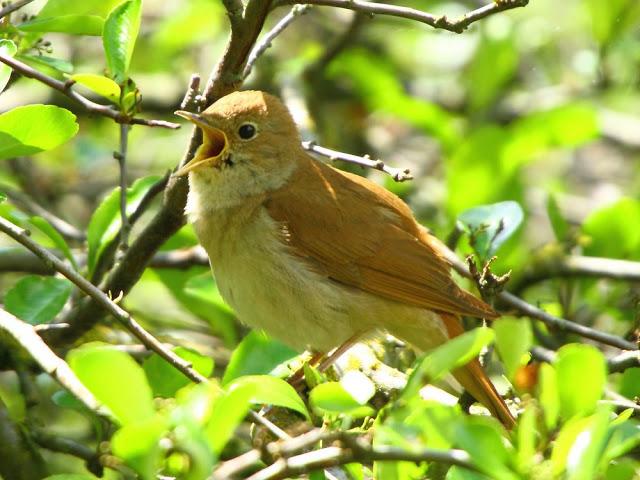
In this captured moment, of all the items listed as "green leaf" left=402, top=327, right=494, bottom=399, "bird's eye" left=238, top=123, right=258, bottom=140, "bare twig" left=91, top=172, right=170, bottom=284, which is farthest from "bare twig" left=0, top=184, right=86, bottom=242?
"green leaf" left=402, top=327, right=494, bottom=399

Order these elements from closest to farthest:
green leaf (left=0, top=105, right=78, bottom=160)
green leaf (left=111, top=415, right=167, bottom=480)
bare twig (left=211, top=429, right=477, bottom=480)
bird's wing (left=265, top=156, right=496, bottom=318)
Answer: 1. green leaf (left=111, top=415, right=167, bottom=480)
2. bare twig (left=211, top=429, right=477, bottom=480)
3. green leaf (left=0, top=105, right=78, bottom=160)
4. bird's wing (left=265, top=156, right=496, bottom=318)

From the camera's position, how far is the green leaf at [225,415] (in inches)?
80.7

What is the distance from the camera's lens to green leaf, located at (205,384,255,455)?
2.05m

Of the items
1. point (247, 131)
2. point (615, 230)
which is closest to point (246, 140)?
point (247, 131)

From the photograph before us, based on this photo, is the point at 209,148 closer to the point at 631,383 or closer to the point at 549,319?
the point at 549,319

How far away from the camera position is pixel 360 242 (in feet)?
13.2

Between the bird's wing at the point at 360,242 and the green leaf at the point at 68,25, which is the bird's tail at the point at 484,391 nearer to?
the bird's wing at the point at 360,242

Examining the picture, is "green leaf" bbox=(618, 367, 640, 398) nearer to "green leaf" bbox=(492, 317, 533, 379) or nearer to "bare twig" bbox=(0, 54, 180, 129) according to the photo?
"green leaf" bbox=(492, 317, 533, 379)

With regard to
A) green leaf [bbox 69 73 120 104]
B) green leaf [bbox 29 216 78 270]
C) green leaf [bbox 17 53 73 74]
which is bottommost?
green leaf [bbox 29 216 78 270]

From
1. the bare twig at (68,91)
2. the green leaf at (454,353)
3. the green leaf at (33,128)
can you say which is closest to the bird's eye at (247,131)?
the bare twig at (68,91)

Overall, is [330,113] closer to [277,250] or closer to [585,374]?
[277,250]

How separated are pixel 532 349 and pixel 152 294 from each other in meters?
3.04

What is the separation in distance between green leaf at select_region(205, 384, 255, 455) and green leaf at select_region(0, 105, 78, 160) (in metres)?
1.16

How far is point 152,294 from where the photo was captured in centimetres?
626
